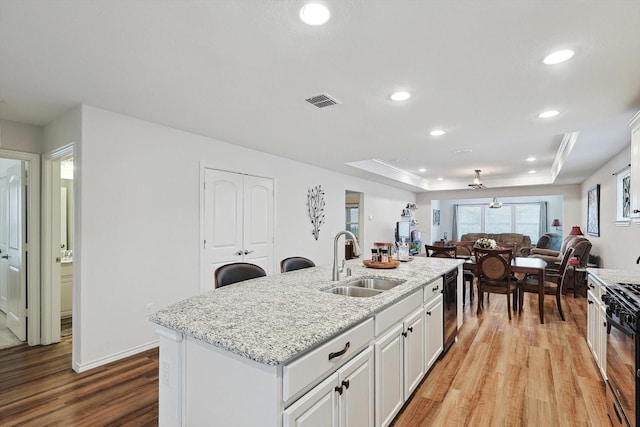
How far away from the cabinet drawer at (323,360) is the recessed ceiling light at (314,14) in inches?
60.0

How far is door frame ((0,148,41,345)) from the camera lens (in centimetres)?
337

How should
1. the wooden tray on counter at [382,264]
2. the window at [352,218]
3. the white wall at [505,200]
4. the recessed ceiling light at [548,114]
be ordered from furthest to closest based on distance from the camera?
1. the white wall at [505,200]
2. the window at [352,218]
3. the wooden tray on counter at [382,264]
4. the recessed ceiling light at [548,114]

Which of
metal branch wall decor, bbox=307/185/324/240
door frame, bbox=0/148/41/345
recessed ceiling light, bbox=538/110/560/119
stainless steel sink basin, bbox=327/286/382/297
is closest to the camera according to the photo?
stainless steel sink basin, bbox=327/286/382/297

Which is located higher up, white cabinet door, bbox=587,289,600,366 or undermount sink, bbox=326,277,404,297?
undermount sink, bbox=326,277,404,297

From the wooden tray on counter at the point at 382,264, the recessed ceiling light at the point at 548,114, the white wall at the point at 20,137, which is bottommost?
the wooden tray on counter at the point at 382,264

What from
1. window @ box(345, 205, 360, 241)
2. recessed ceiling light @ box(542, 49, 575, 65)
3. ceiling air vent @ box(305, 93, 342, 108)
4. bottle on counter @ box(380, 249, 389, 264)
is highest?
recessed ceiling light @ box(542, 49, 575, 65)

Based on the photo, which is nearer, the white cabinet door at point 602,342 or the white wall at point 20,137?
the white cabinet door at point 602,342

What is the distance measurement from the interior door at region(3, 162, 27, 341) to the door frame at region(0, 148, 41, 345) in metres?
0.09

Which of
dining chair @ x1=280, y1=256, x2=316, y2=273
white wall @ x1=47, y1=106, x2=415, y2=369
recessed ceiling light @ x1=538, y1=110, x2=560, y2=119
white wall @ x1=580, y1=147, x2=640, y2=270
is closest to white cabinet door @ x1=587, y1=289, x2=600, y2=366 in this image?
white wall @ x1=580, y1=147, x2=640, y2=270

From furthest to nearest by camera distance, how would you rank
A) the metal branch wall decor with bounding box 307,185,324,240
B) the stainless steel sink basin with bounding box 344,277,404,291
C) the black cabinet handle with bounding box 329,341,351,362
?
the metal branch wall decor with bounding box 307,185,324,240, the stainless steel sink basin with bounding box 344,277,404,291, the black cabinet handle with bounding box 329,341,351,362

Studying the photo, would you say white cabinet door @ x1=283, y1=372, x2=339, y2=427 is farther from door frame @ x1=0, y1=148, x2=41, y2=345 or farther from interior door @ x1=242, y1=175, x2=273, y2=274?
door frame @ x1=0, y1=148, x2=41, y2=345

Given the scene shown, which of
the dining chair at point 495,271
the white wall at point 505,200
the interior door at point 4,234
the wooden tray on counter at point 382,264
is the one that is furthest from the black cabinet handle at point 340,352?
the white wall at point 505,200

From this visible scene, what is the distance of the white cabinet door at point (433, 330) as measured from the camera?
2.59 meters

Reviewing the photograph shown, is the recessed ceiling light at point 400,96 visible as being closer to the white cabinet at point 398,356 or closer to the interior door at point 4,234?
the white cabinet at point 398,356
